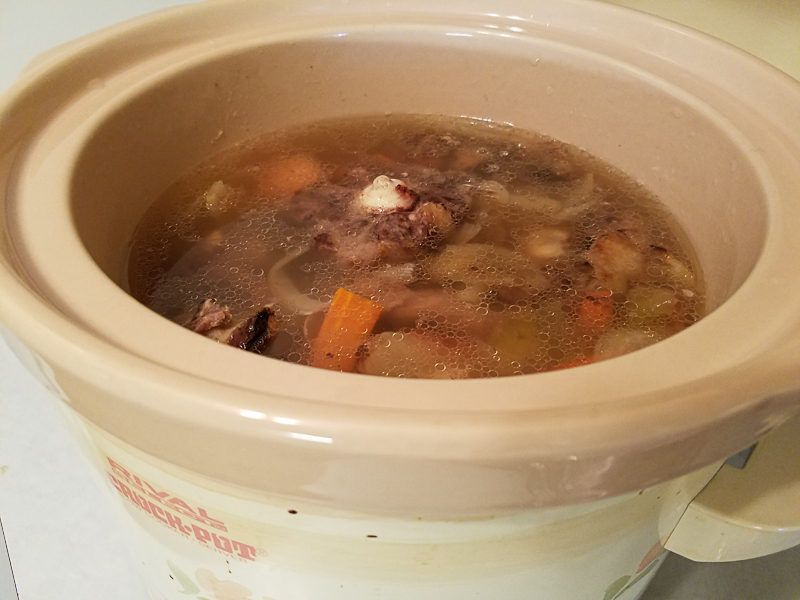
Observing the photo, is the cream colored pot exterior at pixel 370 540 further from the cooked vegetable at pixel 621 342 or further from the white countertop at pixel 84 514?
the white countertop at pixel 84 514

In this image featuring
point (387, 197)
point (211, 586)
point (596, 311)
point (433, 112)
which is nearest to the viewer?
point (211, 586)

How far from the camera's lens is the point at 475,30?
802 millimetres

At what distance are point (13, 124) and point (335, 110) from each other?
0.43m

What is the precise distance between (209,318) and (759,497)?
46cm

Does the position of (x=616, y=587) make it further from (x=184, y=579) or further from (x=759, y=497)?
(x=184, y=579)

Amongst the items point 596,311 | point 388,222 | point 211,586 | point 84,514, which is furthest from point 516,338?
point 84,514

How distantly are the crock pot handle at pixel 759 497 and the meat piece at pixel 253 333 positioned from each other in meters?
0.36

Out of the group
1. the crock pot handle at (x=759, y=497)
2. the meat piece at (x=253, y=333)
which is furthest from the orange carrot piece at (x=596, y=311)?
the meat piece at (x=253, y=333)

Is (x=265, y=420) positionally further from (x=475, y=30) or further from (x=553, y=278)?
(x=475, y=30)

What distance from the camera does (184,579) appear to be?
0.50m

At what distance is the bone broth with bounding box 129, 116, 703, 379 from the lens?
0.54 meters

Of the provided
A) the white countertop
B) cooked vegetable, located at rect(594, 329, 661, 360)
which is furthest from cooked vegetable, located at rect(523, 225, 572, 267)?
the white countertop

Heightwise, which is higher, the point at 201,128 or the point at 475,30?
the point at 475,30

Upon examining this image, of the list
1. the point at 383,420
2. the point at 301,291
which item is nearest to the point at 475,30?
the point at 301,291
